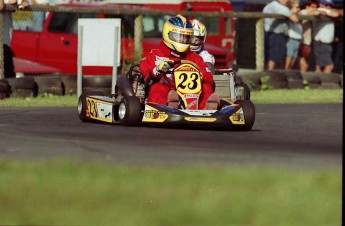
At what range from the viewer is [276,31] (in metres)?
22.6

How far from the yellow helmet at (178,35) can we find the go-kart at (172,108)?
28cm

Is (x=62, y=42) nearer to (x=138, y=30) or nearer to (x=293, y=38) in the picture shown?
(x=138, y=30)

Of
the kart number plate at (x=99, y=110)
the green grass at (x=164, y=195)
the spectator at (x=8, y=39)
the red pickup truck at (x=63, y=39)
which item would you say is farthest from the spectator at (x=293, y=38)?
the green grass at (x=164, y=195)

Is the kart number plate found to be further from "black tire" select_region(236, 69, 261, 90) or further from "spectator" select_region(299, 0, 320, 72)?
"spectator" select_region(299, 0, 320, 72)

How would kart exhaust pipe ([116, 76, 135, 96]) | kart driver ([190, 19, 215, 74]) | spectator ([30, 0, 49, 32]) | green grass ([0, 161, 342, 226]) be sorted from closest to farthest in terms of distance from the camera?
green grass ([0, 161, 342, 226]) < kart exhaust pipe ([116, 76, 135, 96]) < kart driver ([190, 19, 215, 74]) < spectator ([30, 0, 49, 32])

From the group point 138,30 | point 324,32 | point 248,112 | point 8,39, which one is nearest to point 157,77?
point 248,112

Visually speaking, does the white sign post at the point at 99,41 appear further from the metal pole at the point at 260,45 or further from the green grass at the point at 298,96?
the metal pole at the point at 260,45

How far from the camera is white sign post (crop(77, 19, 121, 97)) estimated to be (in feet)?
62.2

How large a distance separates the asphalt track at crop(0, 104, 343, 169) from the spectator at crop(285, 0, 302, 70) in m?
6.54

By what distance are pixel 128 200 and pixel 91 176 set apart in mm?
929

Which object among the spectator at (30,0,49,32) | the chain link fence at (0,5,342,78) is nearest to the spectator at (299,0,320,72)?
the chain link fence at (0,5,342,78)

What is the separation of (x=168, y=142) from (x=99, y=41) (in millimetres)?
7135

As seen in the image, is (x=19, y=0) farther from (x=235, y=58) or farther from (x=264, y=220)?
(x=264, y=220)

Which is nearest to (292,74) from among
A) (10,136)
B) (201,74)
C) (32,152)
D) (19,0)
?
(19,0)
